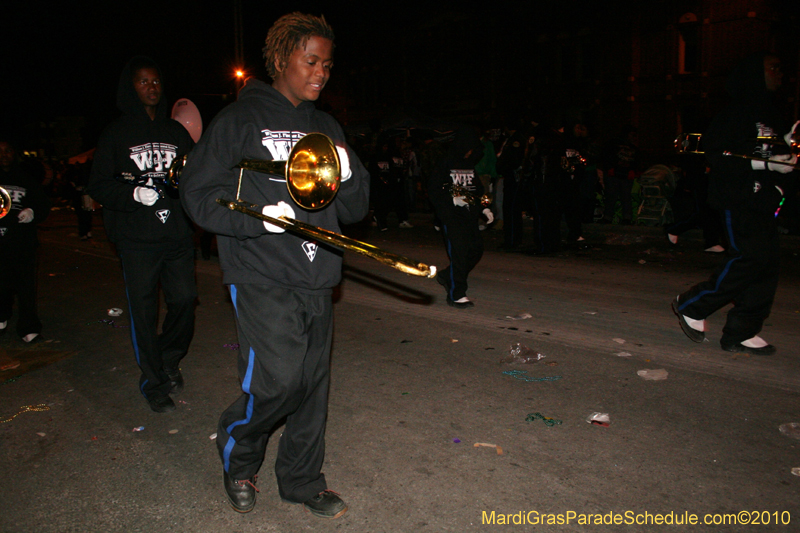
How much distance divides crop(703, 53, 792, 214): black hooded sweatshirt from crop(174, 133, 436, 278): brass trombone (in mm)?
3860

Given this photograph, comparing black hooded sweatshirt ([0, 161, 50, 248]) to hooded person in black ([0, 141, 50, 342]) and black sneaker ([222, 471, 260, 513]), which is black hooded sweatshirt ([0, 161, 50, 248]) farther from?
black sneaker ([222, 471, 260, 513])

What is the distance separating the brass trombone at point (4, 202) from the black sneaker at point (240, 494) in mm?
4220

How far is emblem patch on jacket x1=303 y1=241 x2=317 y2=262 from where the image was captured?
273 centimetres

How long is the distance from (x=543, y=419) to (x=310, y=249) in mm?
2051

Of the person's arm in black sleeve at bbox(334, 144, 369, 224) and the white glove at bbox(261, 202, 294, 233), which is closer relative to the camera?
the white glove at bbox(261, 202, 294, 233)

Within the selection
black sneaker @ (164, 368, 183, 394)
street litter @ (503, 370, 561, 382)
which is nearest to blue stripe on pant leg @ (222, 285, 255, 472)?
black sneaker @ (164, 368, 183, 394)

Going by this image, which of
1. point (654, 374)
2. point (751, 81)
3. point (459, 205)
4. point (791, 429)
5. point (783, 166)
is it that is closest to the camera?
point (791, 429)

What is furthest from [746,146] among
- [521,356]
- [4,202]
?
[4,202]

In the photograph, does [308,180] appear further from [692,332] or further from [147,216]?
[692,332]

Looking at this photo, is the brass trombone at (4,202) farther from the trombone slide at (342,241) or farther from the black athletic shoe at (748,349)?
the black athletic shoe at (748,349)

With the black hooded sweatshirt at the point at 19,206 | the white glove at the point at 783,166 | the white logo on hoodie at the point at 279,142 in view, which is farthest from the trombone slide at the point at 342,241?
the black hooded sweatshirt at the point at 19,206

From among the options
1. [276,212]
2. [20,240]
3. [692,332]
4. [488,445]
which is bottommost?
[488,445]

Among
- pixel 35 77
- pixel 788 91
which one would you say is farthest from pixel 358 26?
pixel 788 91

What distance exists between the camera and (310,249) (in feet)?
9.00
